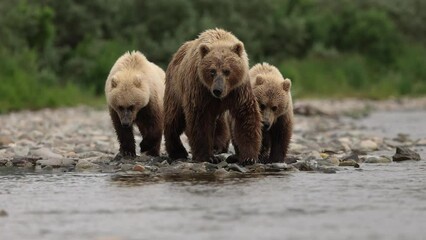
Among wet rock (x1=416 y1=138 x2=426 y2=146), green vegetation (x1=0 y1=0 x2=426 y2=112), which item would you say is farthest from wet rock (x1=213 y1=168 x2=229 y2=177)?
green vegetation (x1=0 y1=0 x2=426 y2=112)

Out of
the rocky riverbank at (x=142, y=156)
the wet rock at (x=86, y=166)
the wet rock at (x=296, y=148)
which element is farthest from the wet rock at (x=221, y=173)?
the wet rock at (x=296, y=148)

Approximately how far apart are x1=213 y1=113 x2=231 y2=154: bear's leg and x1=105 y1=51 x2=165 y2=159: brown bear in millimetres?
607

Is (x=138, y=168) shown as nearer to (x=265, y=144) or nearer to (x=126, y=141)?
(x=126, y=141)

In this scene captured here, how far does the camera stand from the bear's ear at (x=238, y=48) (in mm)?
9188

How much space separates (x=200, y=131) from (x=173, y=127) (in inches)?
32.2

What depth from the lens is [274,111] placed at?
961 centimetres

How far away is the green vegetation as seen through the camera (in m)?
26.0

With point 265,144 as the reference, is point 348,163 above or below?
below

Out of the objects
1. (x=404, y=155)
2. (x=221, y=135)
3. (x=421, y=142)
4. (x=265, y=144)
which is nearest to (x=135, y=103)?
(x=221, y=135)

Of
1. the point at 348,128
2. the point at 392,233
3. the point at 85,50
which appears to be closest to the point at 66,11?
the point at 85,50

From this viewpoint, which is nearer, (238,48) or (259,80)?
(238,48)

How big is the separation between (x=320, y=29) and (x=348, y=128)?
19026mm

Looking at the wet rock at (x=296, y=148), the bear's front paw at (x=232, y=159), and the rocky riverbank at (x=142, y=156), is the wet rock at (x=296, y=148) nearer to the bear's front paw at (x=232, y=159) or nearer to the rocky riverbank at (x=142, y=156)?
the rocky riverbank at (x=142, y=156)

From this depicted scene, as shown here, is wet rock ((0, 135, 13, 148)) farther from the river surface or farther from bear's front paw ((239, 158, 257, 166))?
bear's front paw ((239, 158, 257, 166))
